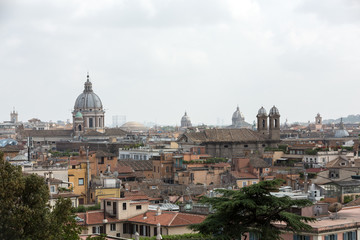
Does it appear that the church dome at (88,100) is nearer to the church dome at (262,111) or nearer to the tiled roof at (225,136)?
the church dome at (262,111)

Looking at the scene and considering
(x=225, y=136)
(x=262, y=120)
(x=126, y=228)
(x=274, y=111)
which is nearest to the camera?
(x=126, y=228)

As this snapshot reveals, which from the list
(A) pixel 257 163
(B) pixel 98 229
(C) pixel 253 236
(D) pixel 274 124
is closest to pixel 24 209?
(C) pixel 253 236

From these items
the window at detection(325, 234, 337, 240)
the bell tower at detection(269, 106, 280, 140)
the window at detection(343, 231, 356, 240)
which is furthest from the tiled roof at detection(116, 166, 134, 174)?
the window at detection(325, 234, 337, 240)

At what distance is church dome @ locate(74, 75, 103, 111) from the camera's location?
6900 inches

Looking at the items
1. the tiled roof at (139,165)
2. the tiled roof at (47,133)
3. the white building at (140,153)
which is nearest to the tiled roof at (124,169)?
the tiled roof at (139,165)

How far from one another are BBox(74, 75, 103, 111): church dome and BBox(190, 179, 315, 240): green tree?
510 feet

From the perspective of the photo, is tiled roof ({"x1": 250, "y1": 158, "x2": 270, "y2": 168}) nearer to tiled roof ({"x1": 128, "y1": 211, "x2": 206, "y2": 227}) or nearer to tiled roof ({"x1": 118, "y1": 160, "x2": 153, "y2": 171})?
tiled roof ({"x1": 118, "y1": 160, "x2": 153, "y2": 171})

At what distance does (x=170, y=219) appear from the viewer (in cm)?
2909

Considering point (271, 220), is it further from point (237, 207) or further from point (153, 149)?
point (153, 149)

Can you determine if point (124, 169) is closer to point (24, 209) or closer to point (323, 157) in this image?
point (323, 157)

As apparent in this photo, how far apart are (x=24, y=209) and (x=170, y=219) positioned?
12.0 meters

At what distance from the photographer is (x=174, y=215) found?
29.6m

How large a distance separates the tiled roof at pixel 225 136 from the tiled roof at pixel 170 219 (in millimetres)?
50638

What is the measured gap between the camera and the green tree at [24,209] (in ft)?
57.4
